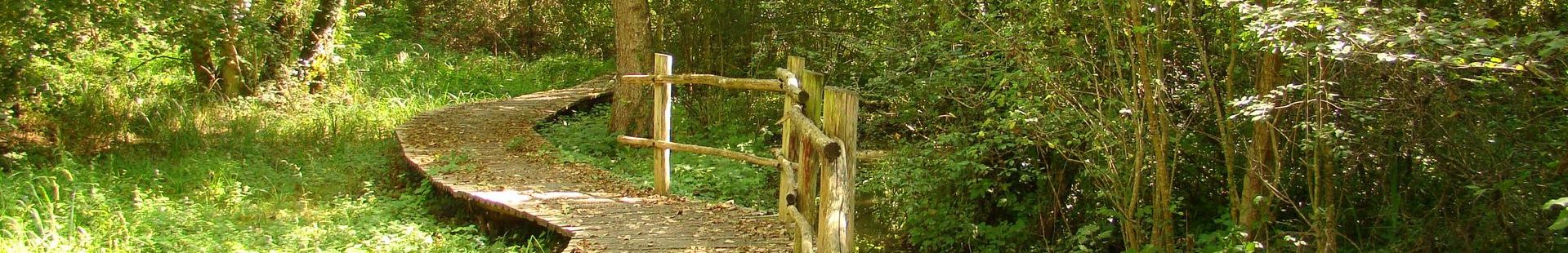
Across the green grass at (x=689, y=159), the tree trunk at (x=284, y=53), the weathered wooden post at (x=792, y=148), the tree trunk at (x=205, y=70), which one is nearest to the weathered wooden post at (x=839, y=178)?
the weathered wooden post at (x=792, y=148)

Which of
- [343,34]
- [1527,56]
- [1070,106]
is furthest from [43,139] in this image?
[1527,56]

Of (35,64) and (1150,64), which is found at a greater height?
(1150,64)

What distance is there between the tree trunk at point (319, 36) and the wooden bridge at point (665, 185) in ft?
8.88

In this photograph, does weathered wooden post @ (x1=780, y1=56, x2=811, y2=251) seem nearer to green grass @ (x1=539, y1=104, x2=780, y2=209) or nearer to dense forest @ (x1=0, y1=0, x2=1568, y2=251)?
dense forest @ (x1=0, y1=0, x2=1568, y2=251)

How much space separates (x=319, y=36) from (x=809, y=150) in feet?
29.9

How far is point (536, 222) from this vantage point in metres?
6.77

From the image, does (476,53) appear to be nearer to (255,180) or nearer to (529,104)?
(529,104)

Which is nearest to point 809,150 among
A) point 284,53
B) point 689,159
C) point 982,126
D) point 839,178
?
point 839,178

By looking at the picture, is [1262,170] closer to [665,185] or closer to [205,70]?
[665,185]

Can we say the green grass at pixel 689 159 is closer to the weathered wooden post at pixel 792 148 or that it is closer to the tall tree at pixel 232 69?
the weathered wooden post at pixel 792 148

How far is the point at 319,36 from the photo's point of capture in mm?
12461

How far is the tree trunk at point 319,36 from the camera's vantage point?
12.4 m

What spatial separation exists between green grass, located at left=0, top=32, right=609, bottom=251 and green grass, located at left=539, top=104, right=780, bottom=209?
5.19ft

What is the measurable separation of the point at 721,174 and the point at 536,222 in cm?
252
